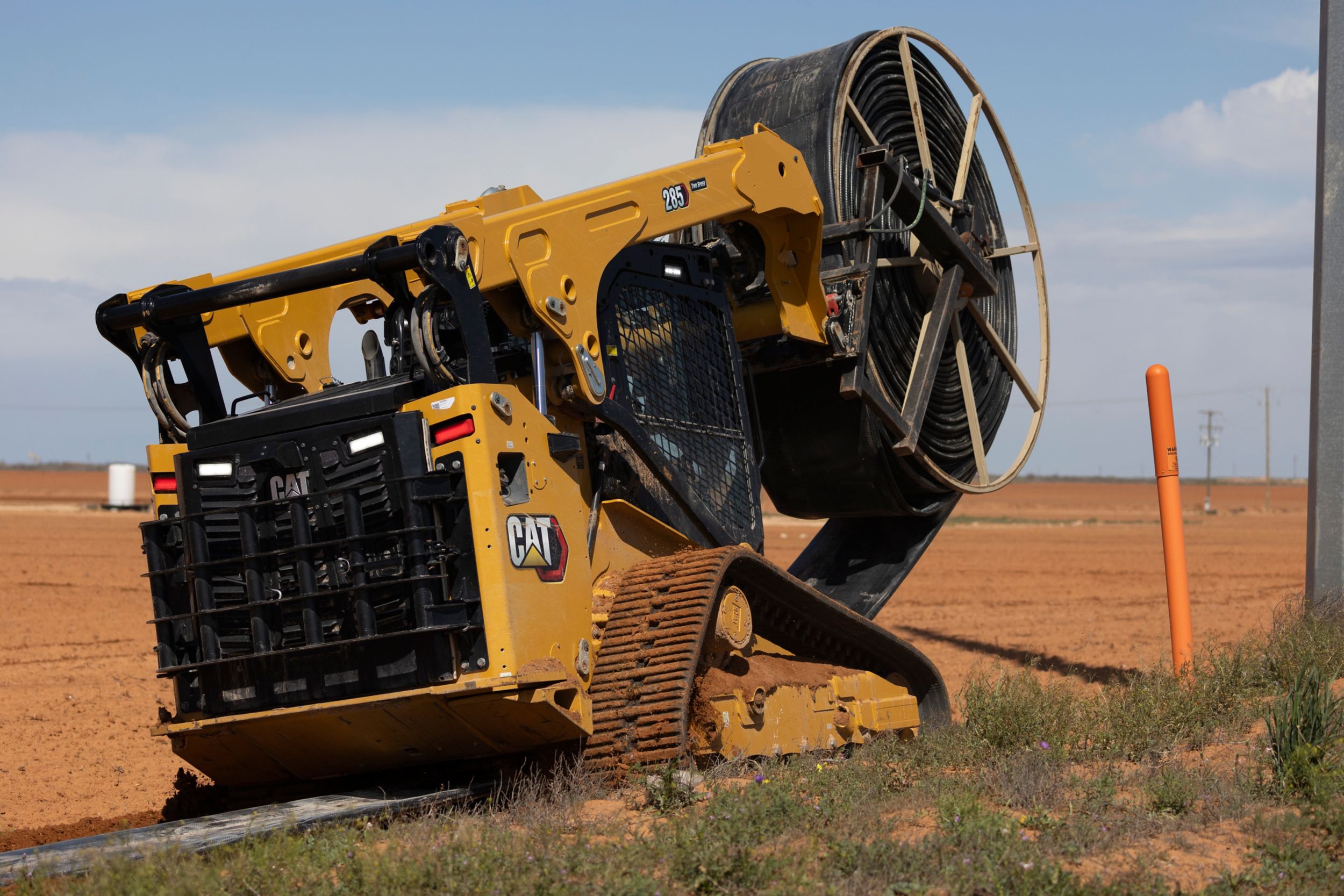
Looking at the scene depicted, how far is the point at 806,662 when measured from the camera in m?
7.11

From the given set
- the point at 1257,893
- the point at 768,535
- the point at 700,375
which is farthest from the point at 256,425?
the point at 768,535

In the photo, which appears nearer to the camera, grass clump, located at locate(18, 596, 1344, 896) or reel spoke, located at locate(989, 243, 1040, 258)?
grass clump, located at locate(18, 596, 1344, 896)

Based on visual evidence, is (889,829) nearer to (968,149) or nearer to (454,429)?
(454,429)

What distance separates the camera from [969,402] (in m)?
9.47

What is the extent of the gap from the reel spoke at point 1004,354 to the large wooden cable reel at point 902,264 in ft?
0.04

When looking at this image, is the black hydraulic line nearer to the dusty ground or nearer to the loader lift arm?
the loader lift arm

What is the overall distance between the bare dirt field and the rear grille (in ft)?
4.83

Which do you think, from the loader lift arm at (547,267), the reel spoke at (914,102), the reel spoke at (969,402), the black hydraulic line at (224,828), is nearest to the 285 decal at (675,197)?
the loader lift arm at (547,267)

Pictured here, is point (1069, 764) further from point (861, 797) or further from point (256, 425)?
point (256, 425)

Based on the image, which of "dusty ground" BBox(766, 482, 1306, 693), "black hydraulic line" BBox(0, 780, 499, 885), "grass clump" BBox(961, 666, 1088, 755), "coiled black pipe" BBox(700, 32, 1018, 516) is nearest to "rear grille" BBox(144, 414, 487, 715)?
"black hydraulic line" BBox(0, 780, 499, 885)

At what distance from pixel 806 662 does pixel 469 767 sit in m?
1.93

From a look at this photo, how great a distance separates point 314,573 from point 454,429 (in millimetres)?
819

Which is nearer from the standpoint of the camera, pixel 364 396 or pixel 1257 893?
pixel 1257 893

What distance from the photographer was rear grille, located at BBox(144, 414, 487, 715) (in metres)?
5.30
